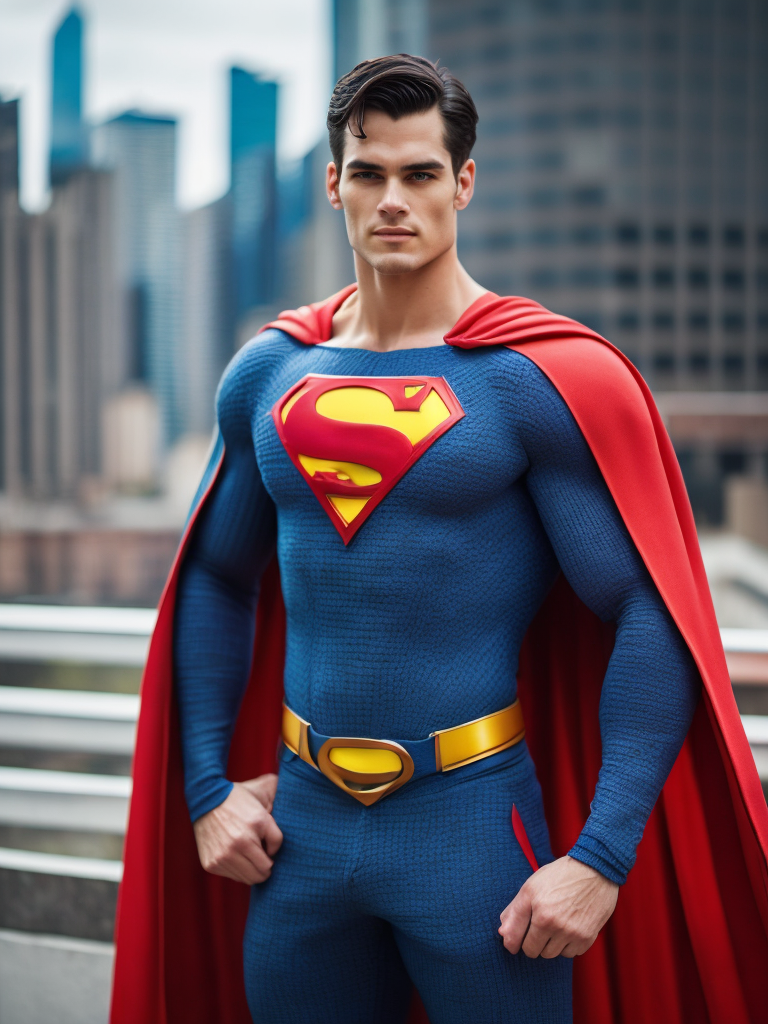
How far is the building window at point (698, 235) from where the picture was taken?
180 ft

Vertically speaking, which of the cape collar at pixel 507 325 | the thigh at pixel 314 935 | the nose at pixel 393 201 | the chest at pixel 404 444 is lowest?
the thigh at pixel 314 935

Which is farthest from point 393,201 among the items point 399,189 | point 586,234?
point 586,234

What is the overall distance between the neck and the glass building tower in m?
52.0

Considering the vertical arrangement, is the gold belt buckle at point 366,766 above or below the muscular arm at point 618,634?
below

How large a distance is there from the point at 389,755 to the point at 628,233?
57946 mm

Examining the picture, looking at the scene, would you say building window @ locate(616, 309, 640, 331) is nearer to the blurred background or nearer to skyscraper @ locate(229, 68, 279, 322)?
the blurred background

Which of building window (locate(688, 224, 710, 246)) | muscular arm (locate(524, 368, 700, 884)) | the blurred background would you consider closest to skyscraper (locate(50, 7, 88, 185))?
the blurred background

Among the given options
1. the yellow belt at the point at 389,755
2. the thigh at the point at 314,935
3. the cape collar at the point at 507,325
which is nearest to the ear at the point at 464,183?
the cape collar at the point at 507,325

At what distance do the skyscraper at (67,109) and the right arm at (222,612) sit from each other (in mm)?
57794

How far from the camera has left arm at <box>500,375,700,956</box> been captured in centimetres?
103

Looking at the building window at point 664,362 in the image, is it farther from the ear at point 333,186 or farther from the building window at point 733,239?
the ear at point 333,186

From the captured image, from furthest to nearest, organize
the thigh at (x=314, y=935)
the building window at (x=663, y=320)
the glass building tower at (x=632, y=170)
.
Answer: the glass building tower at (x=632, y=170) → the building window at (x=663, y=320) → the thigh at (x=314, y=935)

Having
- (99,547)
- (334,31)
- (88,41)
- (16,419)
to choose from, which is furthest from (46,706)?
(88,41)

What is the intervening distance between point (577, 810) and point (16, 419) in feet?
185
